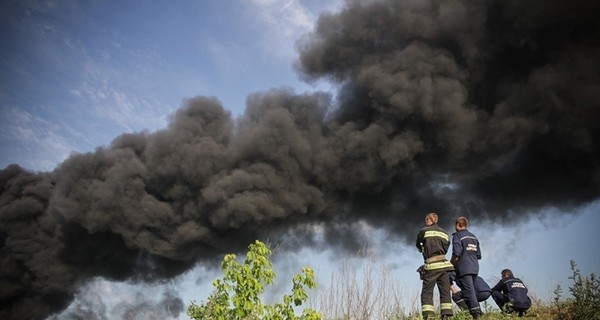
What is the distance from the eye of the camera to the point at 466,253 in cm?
673

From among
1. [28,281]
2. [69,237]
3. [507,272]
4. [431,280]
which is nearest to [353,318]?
[431,280]

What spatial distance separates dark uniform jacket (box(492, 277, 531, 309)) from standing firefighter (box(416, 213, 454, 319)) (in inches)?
51.7

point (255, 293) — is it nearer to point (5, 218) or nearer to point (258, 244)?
point (258, 244)

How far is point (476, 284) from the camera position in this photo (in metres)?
7.20

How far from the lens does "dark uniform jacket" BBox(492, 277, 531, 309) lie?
6.93 meters

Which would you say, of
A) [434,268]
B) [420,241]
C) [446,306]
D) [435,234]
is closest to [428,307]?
[446,306]

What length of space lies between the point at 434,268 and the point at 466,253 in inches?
24.8

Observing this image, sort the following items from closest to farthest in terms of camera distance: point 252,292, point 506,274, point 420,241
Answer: point 252,292 < point 420,241 < point 506,274

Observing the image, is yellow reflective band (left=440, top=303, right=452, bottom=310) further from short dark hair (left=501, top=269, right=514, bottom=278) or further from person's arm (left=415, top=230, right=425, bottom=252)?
short dark hair (left=501, top=269, right=514, bottom=278)

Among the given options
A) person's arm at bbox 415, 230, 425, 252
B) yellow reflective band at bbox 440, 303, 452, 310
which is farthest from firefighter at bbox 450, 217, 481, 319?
person's arm at bbox 415, 230, 425, 252

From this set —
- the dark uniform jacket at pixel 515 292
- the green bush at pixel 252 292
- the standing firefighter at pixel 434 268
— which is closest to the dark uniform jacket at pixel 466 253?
the standing firefighter at pixel 434 268

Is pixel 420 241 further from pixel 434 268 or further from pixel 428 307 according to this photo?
pixel 428 307

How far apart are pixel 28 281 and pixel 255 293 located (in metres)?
30.7

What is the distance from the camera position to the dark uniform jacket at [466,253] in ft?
22.0
